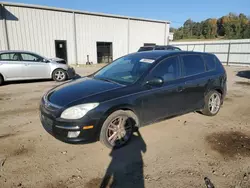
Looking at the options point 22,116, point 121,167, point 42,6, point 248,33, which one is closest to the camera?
point 121,167

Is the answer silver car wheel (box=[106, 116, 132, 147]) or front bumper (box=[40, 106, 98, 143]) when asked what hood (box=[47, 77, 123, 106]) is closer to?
front bumper (box=[40, 106, 98, 143])

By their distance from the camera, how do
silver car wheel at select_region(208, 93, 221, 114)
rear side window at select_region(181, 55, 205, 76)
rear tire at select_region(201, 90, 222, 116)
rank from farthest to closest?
silver car wheel at select_region(208, 93, 221, 114) → rear tire at select_region(201, 90, 222, 116) → rear side window at select_region(181, 55, 205, 76)

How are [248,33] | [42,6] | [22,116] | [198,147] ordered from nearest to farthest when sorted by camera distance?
[198,147], [22,116], [42,6], [248,33]

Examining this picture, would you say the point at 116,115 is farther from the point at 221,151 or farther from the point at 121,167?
the point at 221,151

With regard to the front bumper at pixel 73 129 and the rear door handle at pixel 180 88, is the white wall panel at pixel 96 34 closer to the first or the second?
the rear door handle at pixel 180 88

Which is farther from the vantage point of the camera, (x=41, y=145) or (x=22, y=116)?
(x=22, y=116)

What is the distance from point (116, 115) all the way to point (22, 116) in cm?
296

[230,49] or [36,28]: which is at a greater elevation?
[36,28]

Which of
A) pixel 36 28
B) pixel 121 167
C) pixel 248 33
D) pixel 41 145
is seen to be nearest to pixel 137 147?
pixel 121 167

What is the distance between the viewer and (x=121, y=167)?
9.72 feet

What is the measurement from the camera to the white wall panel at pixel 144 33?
73.5ft

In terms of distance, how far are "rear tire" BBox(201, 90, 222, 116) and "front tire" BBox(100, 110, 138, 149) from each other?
7.19 feet

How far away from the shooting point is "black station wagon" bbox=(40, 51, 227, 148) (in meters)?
3.12

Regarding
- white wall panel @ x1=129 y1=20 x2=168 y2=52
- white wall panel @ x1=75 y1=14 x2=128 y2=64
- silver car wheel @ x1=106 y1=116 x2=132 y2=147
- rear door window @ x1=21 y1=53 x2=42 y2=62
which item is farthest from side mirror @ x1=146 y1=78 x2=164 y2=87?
white wall panel @ x1=129 y1=20 x2=168 y2=52
